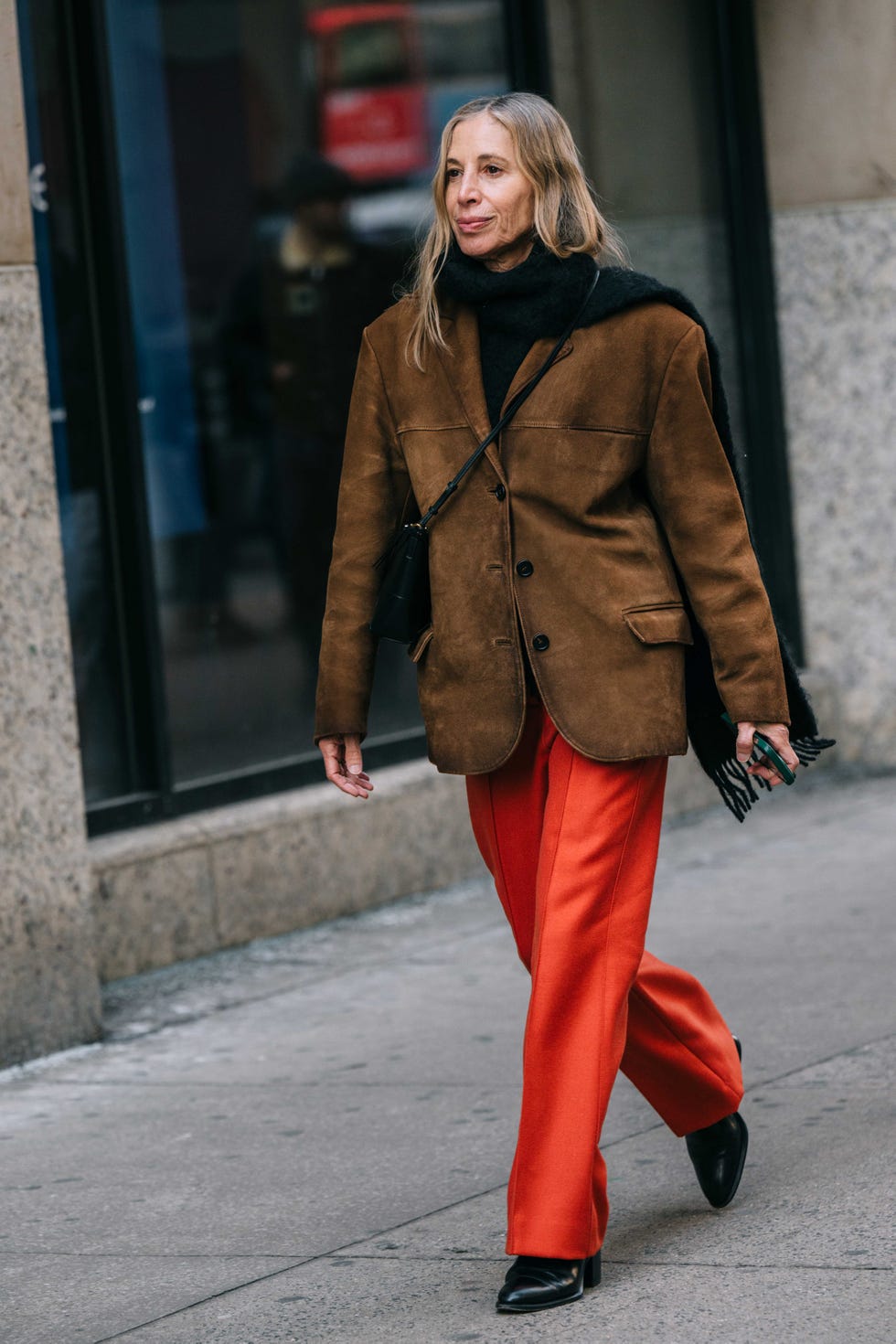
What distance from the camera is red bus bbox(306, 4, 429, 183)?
7.67m

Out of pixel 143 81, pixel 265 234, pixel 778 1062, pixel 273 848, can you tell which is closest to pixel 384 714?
pixel 273 848

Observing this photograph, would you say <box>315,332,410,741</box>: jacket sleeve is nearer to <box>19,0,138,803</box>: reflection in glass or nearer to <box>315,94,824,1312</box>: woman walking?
<box>315,94,824,1312</box>: woman walking

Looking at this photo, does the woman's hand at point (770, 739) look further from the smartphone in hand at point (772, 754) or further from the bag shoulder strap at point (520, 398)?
the bag shoulder strap at point (520, 398)

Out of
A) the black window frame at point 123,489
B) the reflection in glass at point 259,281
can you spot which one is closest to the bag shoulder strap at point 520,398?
the black window frame at point 123,489

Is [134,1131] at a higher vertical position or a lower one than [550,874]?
lower

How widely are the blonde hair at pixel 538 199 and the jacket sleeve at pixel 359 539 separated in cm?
14

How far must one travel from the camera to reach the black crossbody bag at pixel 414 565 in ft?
12.1

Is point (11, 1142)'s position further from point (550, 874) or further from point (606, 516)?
point (606, 516)

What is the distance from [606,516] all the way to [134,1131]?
1.90m

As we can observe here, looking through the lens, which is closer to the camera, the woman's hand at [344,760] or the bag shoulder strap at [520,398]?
the bag shoulder strap at [520,398]

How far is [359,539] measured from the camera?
3.84 meters

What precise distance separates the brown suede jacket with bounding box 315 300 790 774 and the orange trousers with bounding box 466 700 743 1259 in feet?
0.30

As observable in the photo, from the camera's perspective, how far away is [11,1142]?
187 inches


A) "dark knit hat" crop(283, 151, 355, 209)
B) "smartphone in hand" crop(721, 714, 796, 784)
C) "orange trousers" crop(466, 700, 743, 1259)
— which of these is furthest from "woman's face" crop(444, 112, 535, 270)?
"dark knit hat" crop(283, 151, 355, 209)
